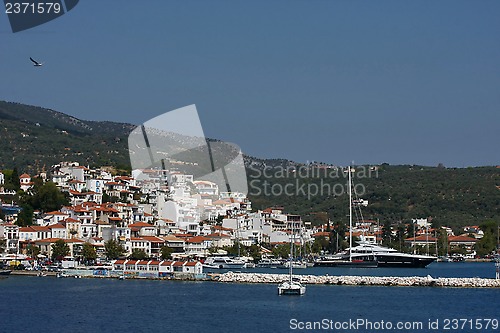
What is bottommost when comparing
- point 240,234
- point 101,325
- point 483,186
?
point 101,325

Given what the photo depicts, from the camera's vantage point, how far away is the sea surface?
1254 inches

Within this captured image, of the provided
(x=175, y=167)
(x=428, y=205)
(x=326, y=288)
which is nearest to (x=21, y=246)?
(x=326, y=288)

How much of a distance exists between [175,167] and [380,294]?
216ft

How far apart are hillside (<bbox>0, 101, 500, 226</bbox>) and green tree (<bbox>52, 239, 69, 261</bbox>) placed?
119 ft

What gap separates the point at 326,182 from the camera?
126 metres

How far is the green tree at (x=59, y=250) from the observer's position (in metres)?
62.7

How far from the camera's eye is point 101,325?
3197 cm

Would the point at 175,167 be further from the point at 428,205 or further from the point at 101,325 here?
the point at 101,325

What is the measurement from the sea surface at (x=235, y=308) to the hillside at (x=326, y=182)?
56030 millimetres

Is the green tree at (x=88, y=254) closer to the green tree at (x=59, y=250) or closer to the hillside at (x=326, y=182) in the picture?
the green tree at (x=59, y=250)

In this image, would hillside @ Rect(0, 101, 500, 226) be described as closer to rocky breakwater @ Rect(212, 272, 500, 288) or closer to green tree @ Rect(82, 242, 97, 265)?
green tree @ Rect(82, 242, 97, 265)

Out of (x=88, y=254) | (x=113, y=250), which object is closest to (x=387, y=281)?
(x=113, y=250)

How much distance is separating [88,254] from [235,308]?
27.3 meters

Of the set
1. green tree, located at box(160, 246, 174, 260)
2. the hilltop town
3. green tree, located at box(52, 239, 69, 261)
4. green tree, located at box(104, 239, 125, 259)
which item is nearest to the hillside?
the hilltop town
